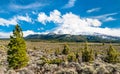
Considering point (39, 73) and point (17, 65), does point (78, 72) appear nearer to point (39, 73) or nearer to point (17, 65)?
point (39, 73)

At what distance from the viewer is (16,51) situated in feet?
175

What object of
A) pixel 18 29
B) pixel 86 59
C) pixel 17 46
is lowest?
pixel 86 59

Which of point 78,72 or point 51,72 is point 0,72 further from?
point 78,72

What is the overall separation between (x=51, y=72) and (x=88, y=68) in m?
5.66

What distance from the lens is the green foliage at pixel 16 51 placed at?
52562 millimetres

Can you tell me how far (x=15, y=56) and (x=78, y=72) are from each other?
20484 mm

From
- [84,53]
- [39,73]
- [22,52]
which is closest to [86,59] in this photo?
[84,53]

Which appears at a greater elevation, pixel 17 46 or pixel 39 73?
pixel 17 46

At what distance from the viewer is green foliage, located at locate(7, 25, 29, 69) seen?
52.6 meters

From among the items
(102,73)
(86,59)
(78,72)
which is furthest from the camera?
(86,59)

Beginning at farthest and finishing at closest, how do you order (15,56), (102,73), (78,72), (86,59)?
(86,59) < (15,56) < (78,72) < (102,73)

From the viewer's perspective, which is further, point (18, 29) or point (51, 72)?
point (18, 29)

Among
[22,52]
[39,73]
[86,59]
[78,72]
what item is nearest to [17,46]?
[22,52]

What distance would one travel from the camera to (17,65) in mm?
52781
